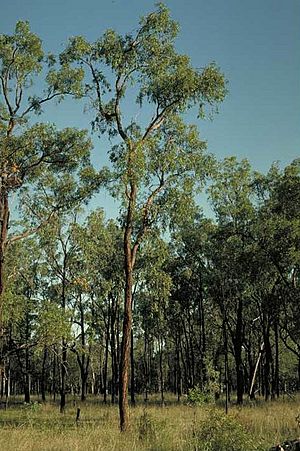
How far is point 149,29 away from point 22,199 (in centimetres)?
915

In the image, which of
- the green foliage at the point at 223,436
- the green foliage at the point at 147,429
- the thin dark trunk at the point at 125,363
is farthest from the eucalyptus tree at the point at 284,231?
the green foliage at the point at 223,436

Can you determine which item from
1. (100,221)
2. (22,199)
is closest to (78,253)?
(100,221)

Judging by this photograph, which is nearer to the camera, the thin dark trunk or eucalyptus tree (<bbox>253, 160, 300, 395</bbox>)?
the thin dark trunk

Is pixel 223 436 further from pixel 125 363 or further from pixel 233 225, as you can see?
pixel 233 225

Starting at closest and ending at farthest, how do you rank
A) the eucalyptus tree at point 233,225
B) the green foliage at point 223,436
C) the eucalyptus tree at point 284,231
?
the green foliage at point 223,436
the eucalyptus tree at point 284,231
the eucalyptus tree at point 233,225

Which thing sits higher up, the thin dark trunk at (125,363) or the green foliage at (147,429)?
the thin dark trunk at (125,363)

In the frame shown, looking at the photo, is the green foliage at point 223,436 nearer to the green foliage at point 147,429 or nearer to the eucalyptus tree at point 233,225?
the green foliage at point 147,429

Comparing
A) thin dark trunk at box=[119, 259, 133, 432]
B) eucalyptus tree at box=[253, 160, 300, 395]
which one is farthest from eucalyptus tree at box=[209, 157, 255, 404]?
thin dark trunk at box=[119, 259, 133, 432]

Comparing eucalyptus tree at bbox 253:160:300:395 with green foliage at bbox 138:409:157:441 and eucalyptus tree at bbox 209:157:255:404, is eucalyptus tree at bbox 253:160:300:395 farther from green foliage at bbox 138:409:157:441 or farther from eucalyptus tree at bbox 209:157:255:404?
green foliage at bbox 138:409:157:441

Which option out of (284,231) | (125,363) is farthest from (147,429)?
(284,231)

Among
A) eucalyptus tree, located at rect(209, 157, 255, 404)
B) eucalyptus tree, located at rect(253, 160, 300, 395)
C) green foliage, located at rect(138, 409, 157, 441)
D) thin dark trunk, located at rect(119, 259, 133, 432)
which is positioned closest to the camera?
green foliage, located at rect(138, 409, 157, 441)

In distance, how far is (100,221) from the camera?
40625 millimetres

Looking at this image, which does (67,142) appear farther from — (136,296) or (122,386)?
(136,296)

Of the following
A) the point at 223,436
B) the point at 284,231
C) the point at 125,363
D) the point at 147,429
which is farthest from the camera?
the point at 284,231
